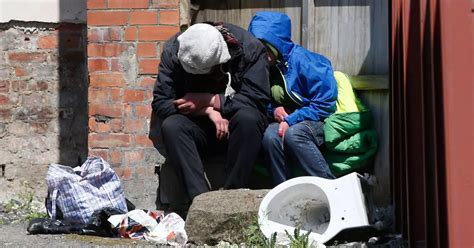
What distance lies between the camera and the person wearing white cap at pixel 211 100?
5.70 m

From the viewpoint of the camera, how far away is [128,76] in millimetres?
6141

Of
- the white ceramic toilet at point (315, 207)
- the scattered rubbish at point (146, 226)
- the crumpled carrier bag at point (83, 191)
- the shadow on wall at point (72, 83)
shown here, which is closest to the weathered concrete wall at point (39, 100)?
the shadow on wall at point (72, 83)

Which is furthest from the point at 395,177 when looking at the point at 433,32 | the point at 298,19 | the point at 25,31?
the point at 25,31

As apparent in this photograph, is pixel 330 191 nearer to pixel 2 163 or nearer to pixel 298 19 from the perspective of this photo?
pixel 298 19

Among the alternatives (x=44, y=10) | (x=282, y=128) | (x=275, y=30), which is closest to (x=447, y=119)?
(x=282, y=128)

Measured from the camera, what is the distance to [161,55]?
19.6ft

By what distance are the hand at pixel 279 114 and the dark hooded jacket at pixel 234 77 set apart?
0.30 feet

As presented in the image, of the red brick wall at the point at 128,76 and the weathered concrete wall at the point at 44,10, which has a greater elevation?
the weathered concrete wall at the point at 44,10

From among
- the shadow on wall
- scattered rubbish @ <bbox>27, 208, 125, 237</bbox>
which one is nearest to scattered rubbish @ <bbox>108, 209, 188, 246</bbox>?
scattered rubbish @ <bbox>27, 208, 125, 237</bbox>

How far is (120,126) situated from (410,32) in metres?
2.28

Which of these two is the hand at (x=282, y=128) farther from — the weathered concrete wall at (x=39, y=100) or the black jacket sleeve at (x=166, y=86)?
the weathered concrete wall at (x=39, y=100)

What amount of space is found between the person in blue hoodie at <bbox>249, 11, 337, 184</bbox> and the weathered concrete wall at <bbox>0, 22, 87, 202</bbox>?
1.46 meters

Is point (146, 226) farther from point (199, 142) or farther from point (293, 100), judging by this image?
point (293, 100)

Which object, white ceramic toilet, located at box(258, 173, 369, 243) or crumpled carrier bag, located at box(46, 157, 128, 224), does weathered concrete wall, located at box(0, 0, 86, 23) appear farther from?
white ceramic toilet, located at box(258, 173, 369, 243)
